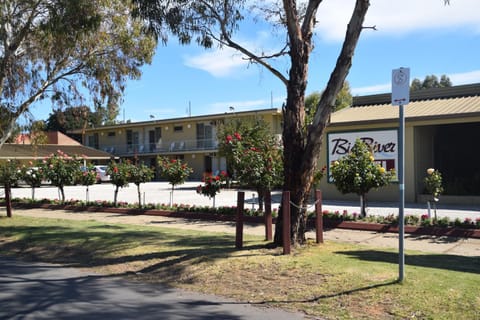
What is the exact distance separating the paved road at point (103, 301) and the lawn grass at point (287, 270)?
37 centimetres

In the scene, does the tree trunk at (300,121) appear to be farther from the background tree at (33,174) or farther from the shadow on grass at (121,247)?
the background tree at (33,174)

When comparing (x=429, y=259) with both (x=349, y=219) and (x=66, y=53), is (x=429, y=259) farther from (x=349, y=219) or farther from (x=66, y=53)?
(x=66, y=53)

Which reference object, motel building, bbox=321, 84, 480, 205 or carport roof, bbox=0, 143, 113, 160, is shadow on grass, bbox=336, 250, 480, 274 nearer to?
motel building, bbox=321, 84, 480, 205

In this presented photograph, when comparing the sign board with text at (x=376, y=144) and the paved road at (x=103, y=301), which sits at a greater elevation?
the sign board with text at (x=376, y=144)

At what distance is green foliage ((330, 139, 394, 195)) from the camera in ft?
42.1

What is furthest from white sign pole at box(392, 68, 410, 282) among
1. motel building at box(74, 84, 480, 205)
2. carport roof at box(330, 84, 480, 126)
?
carport roof at box(330, 84, 480, 126)

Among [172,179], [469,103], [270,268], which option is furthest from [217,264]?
[469,103]

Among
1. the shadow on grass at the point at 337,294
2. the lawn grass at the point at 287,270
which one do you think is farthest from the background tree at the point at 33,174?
the shadow on grass at the point at 337,294

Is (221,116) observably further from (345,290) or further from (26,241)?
(345,290)

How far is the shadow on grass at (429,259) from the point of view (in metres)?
7.55

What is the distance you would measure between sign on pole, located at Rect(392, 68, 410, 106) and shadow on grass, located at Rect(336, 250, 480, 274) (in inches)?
118

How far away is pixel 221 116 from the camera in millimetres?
42688

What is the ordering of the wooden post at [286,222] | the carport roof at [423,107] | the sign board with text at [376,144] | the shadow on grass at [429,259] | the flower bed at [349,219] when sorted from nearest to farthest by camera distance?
the shadow on grass at [429,259] < the wooden post at [286,222] < the flower bed at [349,219] < the carport roof at [423,107] < the sign board with text at [376,144]

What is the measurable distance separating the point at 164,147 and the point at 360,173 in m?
36.6
